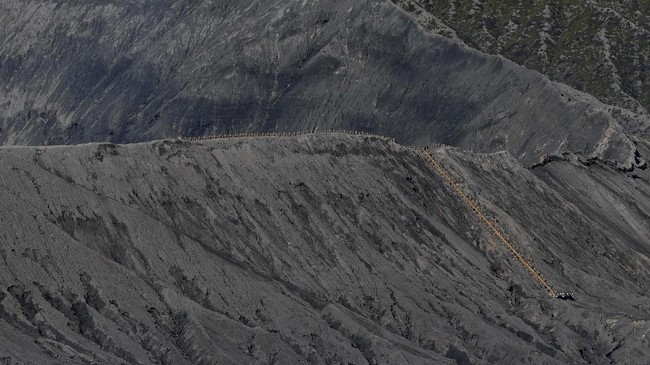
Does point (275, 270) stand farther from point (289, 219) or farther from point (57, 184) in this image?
point (57, 184)

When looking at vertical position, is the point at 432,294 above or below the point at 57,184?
below

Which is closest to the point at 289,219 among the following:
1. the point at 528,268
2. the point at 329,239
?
the point at 329,239

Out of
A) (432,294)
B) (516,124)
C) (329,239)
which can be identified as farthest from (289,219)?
(516,124)

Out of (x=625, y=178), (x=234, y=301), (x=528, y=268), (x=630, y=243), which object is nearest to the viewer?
(x=234, y=301)

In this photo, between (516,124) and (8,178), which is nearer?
(8,178)

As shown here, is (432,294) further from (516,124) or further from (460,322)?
(516,124)

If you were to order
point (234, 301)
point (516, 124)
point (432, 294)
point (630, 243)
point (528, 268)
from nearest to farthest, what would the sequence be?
1. point (234, 301)
2. point (432, 294)
3. point (528, 268)
4. point (630, 243)
5. point (516, 124)
